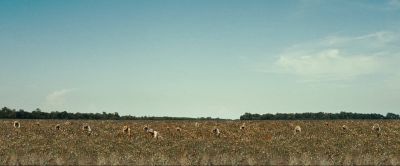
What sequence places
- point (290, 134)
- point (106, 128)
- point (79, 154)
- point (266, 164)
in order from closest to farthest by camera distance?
point (266, 164), point (79, 154), point (290, 134), point (106, 128)

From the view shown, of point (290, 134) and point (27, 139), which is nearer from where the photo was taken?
point (27, 139)

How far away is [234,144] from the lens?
4422 centimetres

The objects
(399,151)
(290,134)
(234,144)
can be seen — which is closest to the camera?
(399,151)

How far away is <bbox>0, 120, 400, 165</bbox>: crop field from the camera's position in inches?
1236

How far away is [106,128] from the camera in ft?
196

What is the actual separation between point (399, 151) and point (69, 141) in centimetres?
2326

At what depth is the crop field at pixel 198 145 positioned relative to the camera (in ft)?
103

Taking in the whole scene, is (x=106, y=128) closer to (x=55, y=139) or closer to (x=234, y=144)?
(x=55, y=139)

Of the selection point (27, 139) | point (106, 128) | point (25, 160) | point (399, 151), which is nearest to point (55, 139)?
point (27, 139)

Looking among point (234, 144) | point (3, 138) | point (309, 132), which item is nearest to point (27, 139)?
point (3, 138)

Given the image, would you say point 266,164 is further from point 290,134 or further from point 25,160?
point 290,134

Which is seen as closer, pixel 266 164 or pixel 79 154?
pixel 266 164

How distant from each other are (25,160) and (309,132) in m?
33.2

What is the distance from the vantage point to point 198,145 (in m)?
42.4
